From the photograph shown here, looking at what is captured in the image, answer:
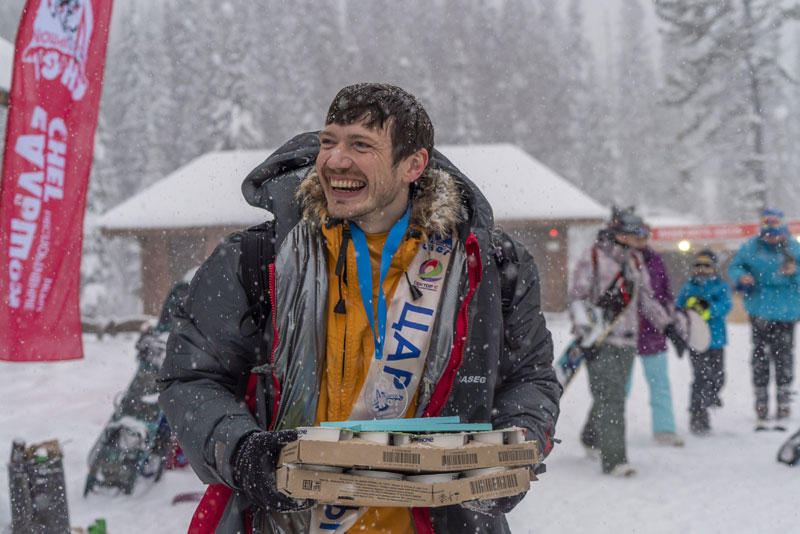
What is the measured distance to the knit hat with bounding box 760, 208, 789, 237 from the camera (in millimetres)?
8281

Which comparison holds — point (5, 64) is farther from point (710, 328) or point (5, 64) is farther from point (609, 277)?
point (710, 328)

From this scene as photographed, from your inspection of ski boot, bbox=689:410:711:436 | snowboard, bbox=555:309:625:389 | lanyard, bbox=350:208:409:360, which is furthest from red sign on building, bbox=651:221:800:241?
lanyard, bbox=350:208:409:360

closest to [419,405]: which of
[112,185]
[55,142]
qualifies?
[55,142]

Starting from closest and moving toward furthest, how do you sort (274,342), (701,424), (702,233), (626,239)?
(274,342) < (626,239) < (701,424) < (702,233)

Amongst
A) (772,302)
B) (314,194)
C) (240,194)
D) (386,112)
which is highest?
(240,194)

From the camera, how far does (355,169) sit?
2.17m

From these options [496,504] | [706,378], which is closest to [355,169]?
[496,504]

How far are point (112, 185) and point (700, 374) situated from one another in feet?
136

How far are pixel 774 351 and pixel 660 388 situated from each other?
5.43 ft

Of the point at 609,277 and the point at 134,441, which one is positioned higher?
the point at 609,277

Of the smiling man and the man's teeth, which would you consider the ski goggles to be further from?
the man's teeth

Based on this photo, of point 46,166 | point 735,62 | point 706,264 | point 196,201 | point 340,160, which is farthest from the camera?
point 735,62

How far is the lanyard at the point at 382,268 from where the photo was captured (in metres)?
2.13

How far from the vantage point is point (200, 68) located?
43719 millimetres
